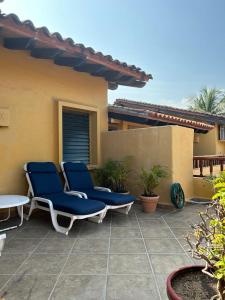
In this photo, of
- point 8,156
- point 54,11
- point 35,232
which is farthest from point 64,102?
point 35,232

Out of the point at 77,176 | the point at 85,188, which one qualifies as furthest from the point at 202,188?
the point at 77,176

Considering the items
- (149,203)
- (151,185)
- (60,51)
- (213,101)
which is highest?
(213,101)

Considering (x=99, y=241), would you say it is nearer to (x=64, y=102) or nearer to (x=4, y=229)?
(x=4, y=229)

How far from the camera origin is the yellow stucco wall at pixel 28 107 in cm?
615

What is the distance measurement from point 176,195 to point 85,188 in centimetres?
263

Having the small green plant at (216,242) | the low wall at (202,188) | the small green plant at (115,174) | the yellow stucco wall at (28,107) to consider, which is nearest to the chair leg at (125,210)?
the small green plant at (115,174)

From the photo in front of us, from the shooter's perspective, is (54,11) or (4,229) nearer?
(4,229)

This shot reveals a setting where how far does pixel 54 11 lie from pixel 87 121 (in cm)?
357

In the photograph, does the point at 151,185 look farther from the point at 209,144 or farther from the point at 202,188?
the point at 209,144

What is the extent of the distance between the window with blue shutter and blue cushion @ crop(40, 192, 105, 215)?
2.35m

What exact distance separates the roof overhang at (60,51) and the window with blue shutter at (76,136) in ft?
5.00

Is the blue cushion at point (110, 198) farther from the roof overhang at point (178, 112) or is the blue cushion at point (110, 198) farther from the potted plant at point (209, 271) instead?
the roof overhang at point (178, 112)

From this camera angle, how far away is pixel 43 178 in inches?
248

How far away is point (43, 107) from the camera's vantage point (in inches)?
274
